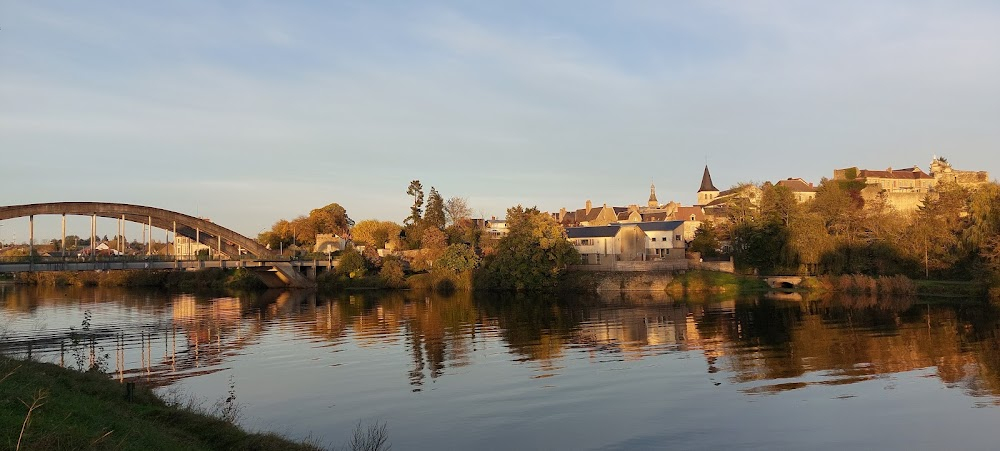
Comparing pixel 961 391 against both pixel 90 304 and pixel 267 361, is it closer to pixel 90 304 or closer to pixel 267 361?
pixel 267 361

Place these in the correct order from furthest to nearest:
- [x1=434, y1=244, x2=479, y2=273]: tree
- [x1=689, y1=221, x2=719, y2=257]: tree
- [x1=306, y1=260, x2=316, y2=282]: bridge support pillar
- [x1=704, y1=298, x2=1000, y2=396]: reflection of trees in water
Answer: [x1=306, y1=260, x2=316, y2=282]: bridge support pillar
[x1=689, y1=221, x2=719, y2=257]: tree
[x1=434, y1=244, x2=479, y2=273]: tree
[x1=704, y1=298, x2=1000, y2=396]: reflection of trees in water

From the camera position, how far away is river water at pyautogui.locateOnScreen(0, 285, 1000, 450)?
20594 millimetres

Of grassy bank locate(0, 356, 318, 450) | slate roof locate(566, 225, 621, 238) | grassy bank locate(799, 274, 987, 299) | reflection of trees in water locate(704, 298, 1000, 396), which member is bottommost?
reflection of trees in water locate(704, 298, 1000, 396)

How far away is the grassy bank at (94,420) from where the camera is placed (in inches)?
428

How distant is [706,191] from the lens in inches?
6348

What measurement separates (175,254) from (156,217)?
893 cm

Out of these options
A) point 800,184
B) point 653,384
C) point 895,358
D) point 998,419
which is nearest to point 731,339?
point 895,358

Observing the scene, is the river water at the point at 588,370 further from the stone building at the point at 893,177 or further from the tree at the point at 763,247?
the stone building at the point at 893,177

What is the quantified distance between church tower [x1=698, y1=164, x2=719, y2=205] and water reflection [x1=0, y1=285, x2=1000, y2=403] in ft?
322

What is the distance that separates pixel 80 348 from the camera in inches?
1481

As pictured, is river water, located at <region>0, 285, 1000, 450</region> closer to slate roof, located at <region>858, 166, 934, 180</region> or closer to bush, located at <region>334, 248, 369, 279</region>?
bush, located at <region>334, 248, 369, 279</region>

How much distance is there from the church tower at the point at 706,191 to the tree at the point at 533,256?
86.6 metres

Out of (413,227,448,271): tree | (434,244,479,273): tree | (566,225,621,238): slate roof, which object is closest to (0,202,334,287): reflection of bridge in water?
(413,227,448,271): tree

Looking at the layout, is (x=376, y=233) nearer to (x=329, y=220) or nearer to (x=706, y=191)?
(x=329, y=220)
